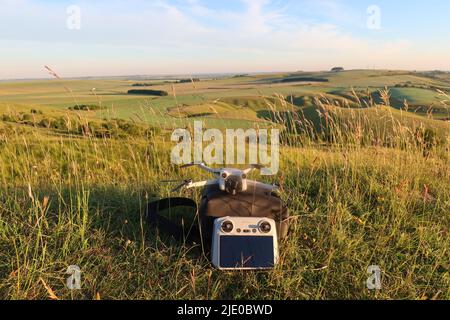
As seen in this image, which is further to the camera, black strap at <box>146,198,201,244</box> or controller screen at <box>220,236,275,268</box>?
black strap at <box>146,198,201,244</box>

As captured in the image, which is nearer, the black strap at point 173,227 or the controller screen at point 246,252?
the controller screen at point 246,252

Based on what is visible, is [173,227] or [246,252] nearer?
[246,252]

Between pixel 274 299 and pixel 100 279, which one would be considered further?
pixel 100 279

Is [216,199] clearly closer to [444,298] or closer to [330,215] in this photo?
[330,215]

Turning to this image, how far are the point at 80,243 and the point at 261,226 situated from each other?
1657 mm

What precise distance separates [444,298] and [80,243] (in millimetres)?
3131

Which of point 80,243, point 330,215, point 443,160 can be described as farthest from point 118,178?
point 443,160

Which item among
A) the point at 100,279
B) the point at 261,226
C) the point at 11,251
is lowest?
the point at 100,279

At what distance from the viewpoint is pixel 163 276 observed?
8.87ft
